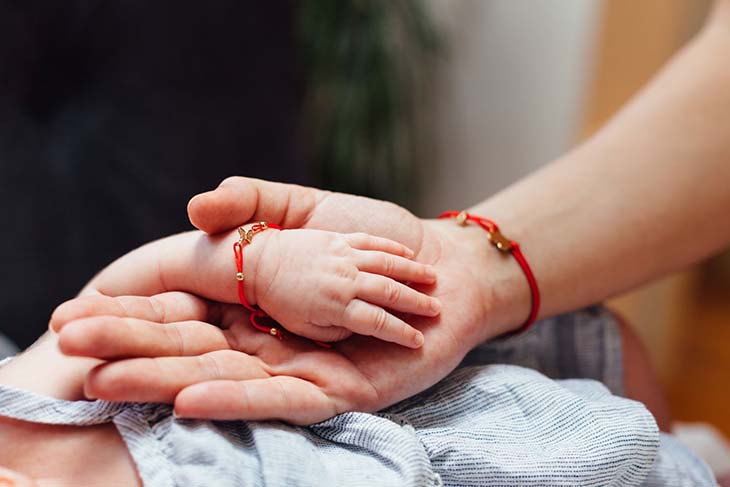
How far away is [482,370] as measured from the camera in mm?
675

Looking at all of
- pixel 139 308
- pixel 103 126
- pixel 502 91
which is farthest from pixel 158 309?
pixel 502 91

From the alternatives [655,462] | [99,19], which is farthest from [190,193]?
[655,462]

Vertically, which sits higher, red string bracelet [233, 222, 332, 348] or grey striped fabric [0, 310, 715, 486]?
red string bracelet [233, 222, 332, 348]

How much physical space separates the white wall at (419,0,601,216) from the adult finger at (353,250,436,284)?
1.27m

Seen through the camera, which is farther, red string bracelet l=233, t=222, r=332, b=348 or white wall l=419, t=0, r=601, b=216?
white wall l=419, t=0, r=601, b=216

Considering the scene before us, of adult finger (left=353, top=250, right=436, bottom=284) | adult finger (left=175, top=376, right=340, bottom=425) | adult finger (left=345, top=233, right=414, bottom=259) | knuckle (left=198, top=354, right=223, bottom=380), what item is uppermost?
adult finger (left=345, top=233, right=414, bottom=259)

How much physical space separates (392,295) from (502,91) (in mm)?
1487

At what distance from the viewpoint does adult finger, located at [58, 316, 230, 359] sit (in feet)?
1.62

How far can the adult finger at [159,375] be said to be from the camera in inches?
20.0

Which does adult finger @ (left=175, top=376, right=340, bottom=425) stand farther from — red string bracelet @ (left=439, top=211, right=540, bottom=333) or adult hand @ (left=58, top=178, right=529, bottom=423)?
red string bracelet @ (left=439, top=211, right=540, bottom=333)

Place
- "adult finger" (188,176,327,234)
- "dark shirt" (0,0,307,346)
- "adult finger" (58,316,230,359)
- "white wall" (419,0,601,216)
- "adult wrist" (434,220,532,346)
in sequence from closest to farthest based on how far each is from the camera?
"adult finger" (58,316,230,359) < "adult finger" (188,176,327,234) < "adult wrist" (434,220,532,346) < "dark shirt" (0,0,307,346) < "white wall" (419,0,601,216)

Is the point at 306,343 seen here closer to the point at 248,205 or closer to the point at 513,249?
the point at 248,205

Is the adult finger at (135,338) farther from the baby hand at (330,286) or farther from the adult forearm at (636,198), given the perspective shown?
the adult forearm at (636,198)

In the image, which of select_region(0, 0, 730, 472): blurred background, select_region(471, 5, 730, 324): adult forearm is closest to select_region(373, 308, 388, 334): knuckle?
select_region(471, 5, 730, 324): adult forearm
